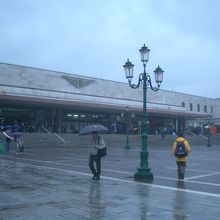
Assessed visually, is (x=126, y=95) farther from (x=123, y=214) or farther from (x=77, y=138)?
(x=123, y=214)

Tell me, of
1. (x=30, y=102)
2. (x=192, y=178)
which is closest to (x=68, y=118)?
(x=30, y=102)

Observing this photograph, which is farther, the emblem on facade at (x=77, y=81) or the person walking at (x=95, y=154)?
the emblem on facade at (x=77, y=81)

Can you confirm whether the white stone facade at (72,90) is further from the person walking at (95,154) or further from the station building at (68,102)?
the person walking at (95,154)

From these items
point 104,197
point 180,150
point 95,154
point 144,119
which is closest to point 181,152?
point 180,150

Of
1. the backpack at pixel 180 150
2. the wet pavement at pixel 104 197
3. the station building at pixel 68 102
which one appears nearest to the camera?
the wet pavement at pixel 104 197

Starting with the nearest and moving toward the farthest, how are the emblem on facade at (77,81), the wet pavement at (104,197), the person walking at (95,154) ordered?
the wet pavement at (104,197)
the person walking at (95,154)
the emblem on facade at (77,81)

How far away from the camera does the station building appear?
144 ft

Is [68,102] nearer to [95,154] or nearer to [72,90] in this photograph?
[72,90]

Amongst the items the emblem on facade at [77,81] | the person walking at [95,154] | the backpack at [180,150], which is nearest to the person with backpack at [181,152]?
the backpack at [180,150]

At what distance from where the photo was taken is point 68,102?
144ft

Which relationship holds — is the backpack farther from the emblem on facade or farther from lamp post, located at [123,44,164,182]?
the emblem on facade

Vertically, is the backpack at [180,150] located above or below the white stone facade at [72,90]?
below

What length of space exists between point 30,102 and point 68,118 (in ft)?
32.0

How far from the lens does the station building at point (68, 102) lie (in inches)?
1731
